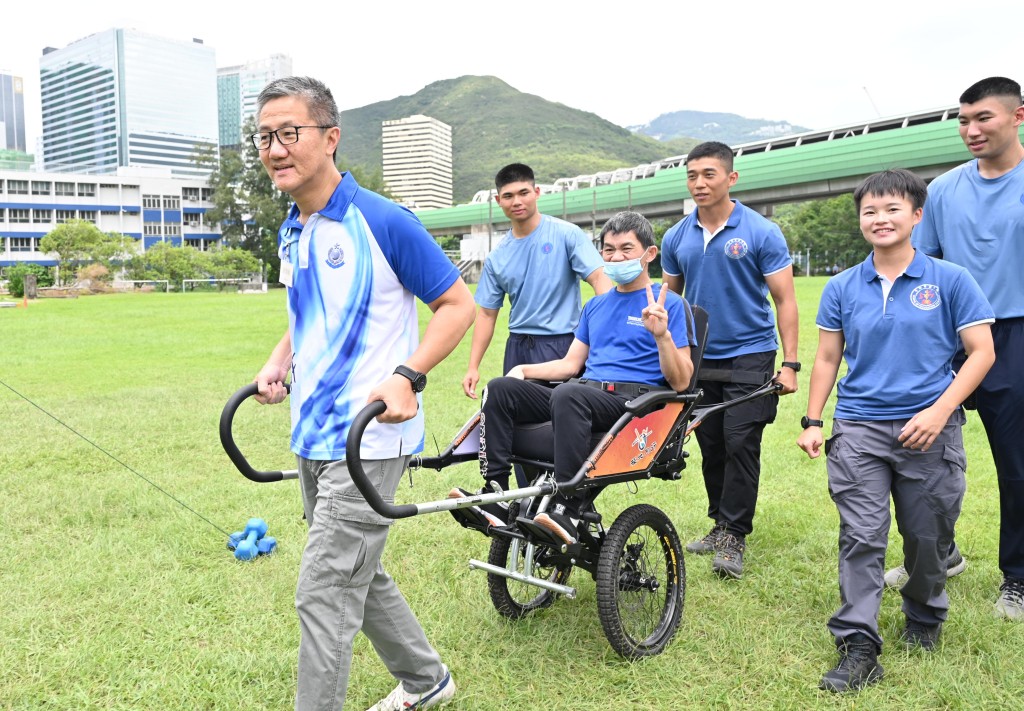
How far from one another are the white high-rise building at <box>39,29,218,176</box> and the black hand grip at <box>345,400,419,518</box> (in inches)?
7785

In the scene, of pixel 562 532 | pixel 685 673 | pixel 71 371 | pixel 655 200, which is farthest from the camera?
pixel 655 200

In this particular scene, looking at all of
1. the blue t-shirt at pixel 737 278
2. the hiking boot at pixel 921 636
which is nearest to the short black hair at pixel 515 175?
the blue t-shirt at pixel 737 278

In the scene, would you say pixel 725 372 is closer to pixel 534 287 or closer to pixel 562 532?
pixel 534 287

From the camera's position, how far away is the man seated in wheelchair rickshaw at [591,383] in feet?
11.1

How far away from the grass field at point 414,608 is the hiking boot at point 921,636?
49 millimetres

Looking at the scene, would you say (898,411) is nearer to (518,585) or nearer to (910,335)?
(910,335)

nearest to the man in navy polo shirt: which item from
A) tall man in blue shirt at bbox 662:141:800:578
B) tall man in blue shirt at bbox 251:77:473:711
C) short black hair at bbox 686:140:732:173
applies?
tall man in blue shirt at bbox 662:141:800:578

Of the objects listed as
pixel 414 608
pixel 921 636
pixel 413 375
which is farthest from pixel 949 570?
pixel 413 375

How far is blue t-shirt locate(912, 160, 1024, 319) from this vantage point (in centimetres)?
381

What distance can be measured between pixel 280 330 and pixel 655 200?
4743 centimetres

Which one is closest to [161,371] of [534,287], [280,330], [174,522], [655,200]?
[280,330]

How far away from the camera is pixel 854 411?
11.6 ft

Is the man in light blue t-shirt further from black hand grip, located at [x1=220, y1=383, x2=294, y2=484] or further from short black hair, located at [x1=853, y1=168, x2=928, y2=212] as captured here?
black hand grip, located at [x1=220, y1=383, x2=294, y2=484]

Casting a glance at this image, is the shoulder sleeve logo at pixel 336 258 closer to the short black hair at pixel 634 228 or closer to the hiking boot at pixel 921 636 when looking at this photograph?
the short black hair at pixel 634 228
